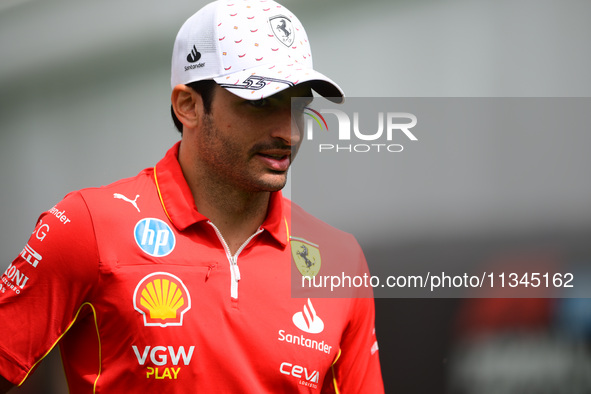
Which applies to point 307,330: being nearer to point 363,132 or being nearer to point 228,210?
point 228,210

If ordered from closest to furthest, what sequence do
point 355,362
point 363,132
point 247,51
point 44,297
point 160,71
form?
point 44,297 → point 247,51 → point 355,362 → point 363,132 → point 160,71

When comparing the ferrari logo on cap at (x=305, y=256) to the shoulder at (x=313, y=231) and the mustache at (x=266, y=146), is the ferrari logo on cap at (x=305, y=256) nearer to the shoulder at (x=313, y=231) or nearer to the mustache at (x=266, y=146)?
the shoulder at (x=313, y=231)

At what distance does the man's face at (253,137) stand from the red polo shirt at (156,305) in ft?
0.43

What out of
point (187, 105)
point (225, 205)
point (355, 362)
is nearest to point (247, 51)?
point (187, 105)

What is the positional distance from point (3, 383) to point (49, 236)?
0.31 metres

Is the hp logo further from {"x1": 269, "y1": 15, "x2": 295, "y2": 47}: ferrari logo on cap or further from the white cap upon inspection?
{"x1": 269, "y1": 15, "x2": 295, "y2": 47}: ferrari logo on cap

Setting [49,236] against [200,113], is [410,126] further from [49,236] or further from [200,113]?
[49,236]

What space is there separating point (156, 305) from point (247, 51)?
0.58 m

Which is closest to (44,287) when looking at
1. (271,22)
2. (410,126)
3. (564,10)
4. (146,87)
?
(271,22)

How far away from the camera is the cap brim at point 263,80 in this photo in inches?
58.5

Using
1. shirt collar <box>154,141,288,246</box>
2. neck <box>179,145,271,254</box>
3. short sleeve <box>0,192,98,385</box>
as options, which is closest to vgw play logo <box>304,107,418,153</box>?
shirt collar <box>154,141,288,246</box>

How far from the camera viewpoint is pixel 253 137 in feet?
5.10

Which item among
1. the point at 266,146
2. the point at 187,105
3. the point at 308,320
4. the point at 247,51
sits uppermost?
the point at 247,51

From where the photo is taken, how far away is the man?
1456 millimetres
